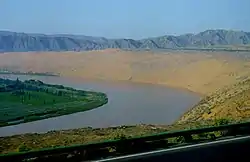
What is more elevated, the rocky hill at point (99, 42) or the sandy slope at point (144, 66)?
the rocky hill at point (99, 42)

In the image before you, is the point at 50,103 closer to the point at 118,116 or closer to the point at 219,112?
the point at 118,116

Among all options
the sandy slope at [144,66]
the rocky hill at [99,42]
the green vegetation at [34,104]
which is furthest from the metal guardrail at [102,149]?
the sandy slope at [144,66]

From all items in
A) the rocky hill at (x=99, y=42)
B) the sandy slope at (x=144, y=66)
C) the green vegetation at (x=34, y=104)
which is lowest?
the green vegetation at (x=34, y=104)

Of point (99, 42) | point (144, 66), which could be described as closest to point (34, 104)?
point (144, 66)

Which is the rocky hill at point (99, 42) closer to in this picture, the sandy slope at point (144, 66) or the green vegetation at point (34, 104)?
the sandy slope at point (144, 66)

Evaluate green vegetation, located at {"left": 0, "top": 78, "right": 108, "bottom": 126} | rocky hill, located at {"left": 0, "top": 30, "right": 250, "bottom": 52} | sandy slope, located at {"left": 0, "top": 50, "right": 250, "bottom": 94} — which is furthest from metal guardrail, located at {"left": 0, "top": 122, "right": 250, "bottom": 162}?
sandy slope, located at {"left": 0, "top": 50, "right": 250, "bottom": 94}

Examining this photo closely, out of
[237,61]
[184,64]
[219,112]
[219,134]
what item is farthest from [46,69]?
[219,134]
